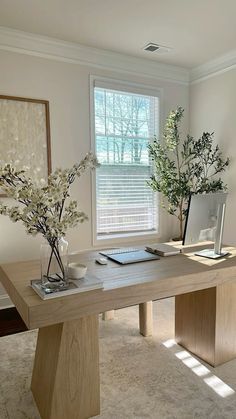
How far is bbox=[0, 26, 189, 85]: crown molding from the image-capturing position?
2887 millimetres

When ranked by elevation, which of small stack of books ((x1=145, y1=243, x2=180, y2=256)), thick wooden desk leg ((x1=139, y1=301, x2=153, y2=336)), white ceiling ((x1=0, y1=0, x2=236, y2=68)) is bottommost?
thick wooden desk leg ((x1=139, y1=301, x2=153, y2=336))

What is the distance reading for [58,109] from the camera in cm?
318

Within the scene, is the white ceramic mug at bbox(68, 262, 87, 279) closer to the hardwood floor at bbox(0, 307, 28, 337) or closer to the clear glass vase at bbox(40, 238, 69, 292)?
the clear glass vase at bbox(40, 238, 69, 292)

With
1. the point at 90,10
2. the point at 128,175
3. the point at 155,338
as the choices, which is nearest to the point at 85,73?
the point at 90,10

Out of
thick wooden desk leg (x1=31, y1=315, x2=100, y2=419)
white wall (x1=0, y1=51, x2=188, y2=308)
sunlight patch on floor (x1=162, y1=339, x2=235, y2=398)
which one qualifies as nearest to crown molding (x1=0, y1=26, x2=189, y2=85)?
white wall (x1=0, y1=51, x2=188, y2=308)

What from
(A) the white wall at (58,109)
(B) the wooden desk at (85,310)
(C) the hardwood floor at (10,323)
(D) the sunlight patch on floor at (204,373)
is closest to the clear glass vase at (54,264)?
(B) the wooden desk at (85,310)

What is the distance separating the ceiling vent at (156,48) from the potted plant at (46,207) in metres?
2.34

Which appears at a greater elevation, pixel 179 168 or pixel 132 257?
pixel 179 168

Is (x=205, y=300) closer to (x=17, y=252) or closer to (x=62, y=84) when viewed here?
(x=17, y=252)

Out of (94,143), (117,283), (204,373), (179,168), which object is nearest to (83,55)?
(94,143)

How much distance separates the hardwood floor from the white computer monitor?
167cm

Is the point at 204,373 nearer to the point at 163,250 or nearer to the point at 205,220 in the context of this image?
the point at 163,250

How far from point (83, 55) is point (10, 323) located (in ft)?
9.14

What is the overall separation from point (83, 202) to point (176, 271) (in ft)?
6.18
